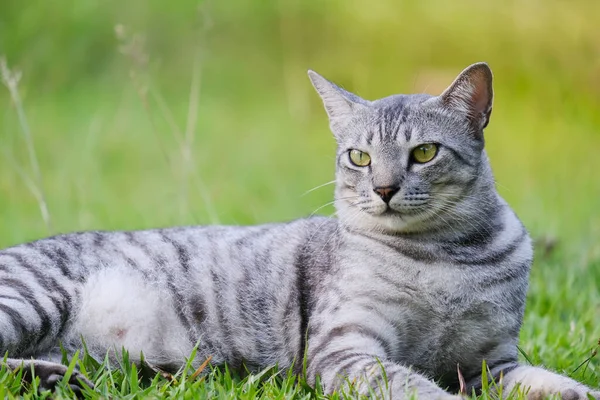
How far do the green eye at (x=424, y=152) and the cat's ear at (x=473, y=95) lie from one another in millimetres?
229

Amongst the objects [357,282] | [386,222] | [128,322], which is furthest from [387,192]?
[128,322]

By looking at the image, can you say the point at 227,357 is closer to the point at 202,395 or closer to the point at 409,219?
the point at 202,395

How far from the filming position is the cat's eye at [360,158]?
3.50 meters

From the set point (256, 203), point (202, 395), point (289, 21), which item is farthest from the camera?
point (289, 21)

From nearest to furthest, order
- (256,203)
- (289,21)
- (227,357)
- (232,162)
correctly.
Result: (227,357)
(256,203)
(232,162)
(289,21)

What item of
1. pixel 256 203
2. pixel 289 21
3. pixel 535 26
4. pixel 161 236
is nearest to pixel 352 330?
pixel 161 236

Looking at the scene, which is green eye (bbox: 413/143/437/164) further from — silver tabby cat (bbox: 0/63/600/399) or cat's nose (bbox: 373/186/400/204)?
cat's nose (bbox: 373/186/400/204)

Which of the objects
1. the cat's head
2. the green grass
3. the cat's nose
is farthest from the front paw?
the cat's nose

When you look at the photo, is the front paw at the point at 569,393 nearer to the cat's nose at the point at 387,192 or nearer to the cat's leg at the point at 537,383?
the cat's leg at the point at 537,383

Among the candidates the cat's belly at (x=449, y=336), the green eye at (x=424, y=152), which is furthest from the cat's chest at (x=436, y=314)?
the green eye at (x=424, y=152)

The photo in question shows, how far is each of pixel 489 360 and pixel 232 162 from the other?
4.62m

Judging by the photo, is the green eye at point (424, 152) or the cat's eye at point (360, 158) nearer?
the green eye at point (424, 152)

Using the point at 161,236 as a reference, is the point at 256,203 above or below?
below

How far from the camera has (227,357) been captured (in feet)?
11.6
